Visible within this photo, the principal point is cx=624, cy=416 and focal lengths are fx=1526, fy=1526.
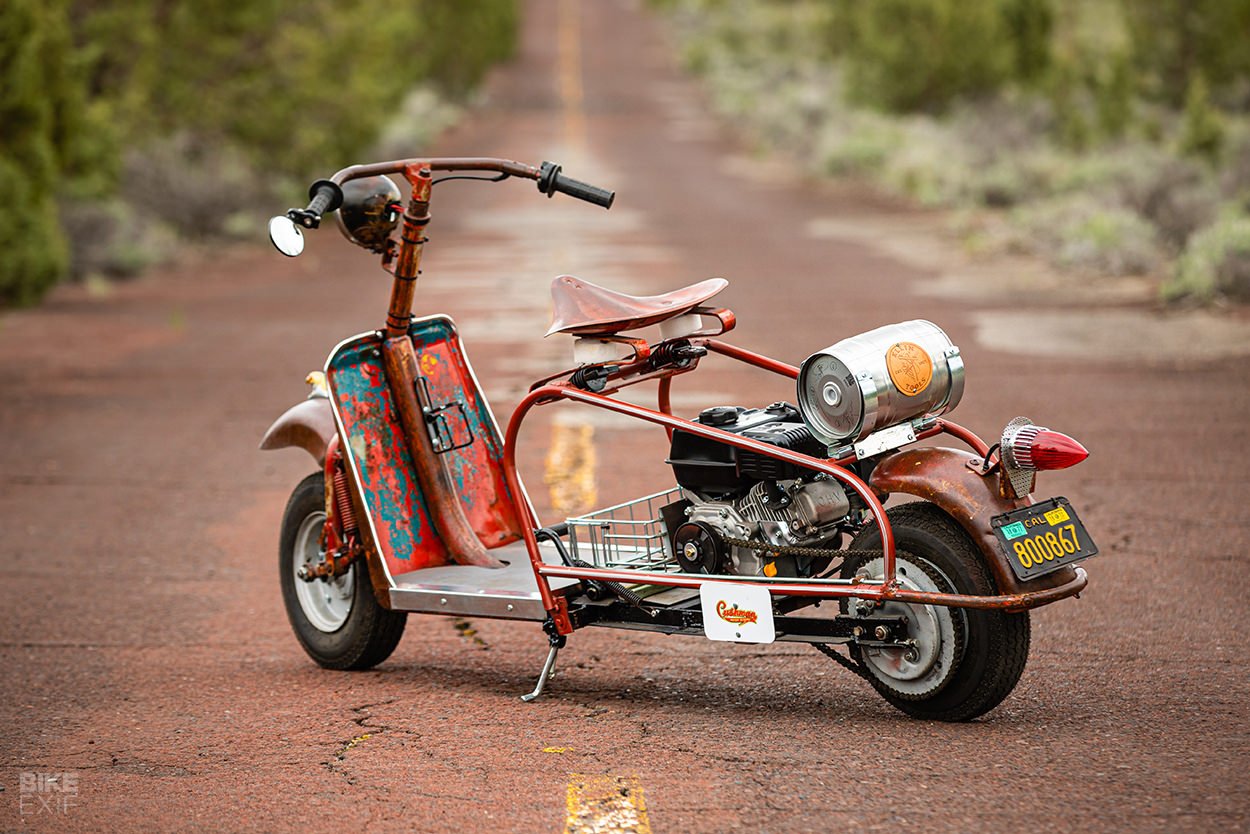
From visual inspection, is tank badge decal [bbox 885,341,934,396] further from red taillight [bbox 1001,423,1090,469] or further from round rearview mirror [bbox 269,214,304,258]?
round rearview mirror [bbox 269,214,304,258]

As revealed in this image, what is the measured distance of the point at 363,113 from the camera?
26.8 metres

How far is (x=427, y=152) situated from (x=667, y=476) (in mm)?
31166

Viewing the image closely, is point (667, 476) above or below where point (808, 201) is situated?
below

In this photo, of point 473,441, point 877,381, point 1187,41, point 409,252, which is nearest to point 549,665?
point 473,441

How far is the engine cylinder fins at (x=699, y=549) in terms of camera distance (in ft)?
16.3

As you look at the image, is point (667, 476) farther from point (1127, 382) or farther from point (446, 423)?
point (1127, 382)

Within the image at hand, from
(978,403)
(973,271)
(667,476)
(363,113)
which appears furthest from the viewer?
(363,113)

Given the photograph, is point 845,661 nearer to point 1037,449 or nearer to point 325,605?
point 1037,449

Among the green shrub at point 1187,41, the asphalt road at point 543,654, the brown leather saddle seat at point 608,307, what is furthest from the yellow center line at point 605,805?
the green shrub at point 1187,41

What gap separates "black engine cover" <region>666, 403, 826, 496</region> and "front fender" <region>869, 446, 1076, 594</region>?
28 cm

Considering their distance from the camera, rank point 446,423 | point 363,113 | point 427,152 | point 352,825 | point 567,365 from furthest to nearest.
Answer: point 427,152
point 363,113
point 567,365
point 446,423
point 352,825

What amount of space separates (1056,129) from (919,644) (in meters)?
26.6

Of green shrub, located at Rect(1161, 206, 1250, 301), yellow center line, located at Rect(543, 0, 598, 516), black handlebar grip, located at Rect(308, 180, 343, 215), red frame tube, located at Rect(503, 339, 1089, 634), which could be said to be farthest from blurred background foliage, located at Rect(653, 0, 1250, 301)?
black handlebar grip, located at Rect(308, 180, 343, 215)

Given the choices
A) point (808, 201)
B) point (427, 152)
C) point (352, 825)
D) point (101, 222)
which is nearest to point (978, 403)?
point (352, 825)
